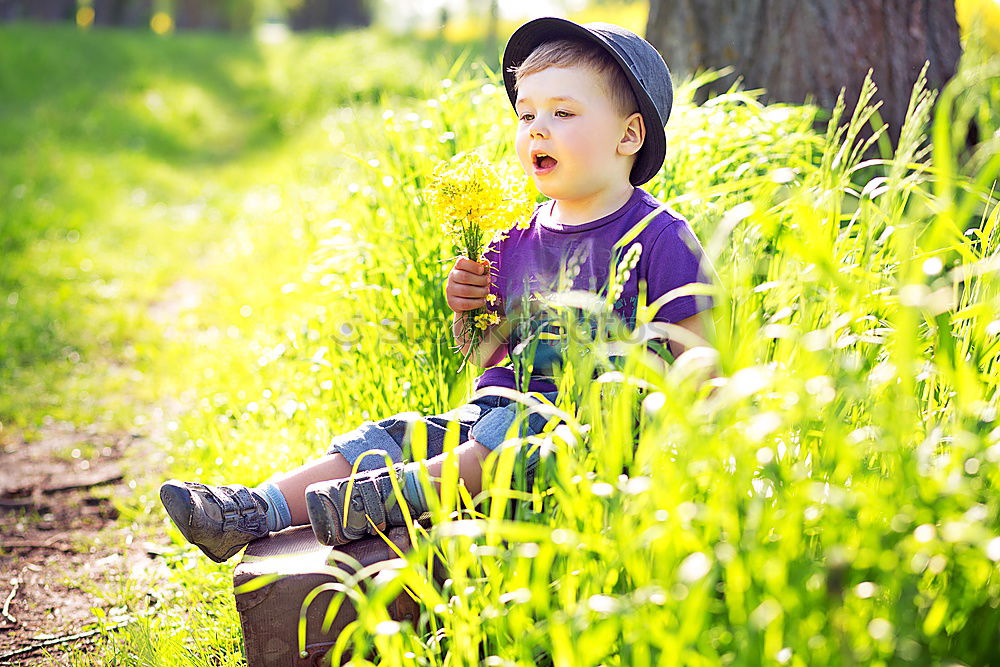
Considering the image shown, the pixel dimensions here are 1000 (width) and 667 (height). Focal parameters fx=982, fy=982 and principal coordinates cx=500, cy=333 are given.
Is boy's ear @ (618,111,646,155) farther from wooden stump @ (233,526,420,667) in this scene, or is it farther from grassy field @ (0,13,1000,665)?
wooden stump @ (233,526,420,667)

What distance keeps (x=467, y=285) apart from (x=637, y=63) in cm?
67

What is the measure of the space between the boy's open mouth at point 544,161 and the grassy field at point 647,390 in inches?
15.3

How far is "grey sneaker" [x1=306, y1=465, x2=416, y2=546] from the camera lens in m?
2.07

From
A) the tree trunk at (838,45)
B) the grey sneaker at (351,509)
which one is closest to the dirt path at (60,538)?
the grey sneaker at (351,509)

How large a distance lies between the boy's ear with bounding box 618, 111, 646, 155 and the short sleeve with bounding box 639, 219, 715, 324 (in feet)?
0.85

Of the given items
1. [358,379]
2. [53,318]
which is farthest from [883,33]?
[53,318]

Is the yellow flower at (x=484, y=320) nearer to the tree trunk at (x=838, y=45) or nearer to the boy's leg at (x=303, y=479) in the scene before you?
the boy's leg at (x=303, y=479)

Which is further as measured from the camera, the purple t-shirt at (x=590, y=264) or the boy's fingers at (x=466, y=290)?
the boy's fingers at (x=466, y=290)

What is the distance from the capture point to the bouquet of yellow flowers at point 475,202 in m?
2.24

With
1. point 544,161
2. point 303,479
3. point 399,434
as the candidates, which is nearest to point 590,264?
point 544,161

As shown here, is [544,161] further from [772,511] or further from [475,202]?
[772,511]

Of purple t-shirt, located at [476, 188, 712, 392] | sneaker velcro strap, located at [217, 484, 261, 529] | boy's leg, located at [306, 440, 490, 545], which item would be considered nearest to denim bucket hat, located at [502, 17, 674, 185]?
purple t-shirt, located at [476, 188, 712, 392]

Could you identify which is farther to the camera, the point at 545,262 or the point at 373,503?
the point at 545,262

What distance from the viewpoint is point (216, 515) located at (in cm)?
216
